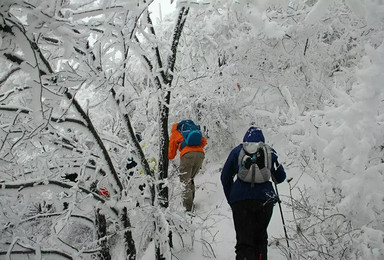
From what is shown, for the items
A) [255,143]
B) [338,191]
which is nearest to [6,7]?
[255,143]

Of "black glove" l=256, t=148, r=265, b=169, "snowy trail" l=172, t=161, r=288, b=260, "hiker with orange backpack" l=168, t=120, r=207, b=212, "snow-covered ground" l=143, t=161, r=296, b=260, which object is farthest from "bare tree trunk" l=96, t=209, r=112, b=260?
"hiker with orange backpack" l=168, t=120, r=207, b=212

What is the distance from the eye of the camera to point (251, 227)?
3125mm

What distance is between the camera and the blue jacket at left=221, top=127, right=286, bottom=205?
123 inches

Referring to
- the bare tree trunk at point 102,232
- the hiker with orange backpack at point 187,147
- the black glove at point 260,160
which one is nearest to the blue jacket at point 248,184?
the black glove at point 260,160

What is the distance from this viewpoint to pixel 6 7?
1401mm

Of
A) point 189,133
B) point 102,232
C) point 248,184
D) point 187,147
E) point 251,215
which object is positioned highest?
point 189,133

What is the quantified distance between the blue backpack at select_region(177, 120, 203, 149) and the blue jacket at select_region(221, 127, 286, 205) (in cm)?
163

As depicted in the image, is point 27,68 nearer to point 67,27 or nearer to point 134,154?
point 67,27

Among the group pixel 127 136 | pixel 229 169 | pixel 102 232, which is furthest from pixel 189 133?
pixel 102 232

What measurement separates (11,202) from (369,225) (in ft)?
9.58

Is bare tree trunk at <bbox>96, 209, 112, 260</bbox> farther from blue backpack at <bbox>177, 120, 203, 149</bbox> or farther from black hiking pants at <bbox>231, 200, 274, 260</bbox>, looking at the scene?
blue backpack at <bbox>177, 120, 203, 149</bbox>

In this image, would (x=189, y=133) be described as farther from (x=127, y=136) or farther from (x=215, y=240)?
(x=127, y=136)

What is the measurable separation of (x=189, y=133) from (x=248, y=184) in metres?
1.93

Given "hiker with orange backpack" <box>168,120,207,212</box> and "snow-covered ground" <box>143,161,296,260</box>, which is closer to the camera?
"snow-covered ground" <box>143,161,296,260</box>
